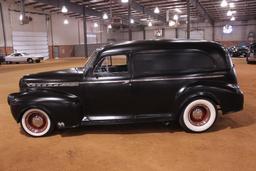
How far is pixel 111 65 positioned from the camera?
4629 mm

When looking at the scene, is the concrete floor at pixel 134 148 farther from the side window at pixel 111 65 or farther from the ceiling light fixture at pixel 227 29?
the ceiling light fixture at pixel 227 29

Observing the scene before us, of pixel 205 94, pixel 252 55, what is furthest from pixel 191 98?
pixel 252 55

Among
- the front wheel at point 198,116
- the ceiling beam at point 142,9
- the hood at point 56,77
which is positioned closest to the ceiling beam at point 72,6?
the ceiling beam at point 142,9

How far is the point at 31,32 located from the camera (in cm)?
3008

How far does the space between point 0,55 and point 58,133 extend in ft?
77.7

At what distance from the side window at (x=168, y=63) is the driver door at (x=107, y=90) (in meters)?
0.23

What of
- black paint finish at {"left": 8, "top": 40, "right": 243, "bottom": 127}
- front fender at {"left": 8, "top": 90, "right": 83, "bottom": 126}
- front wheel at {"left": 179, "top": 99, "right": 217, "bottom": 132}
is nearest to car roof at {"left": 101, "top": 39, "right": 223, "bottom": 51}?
black paint finish at {"left": 8, "top": 40, "right": 243, "bottom": 127}

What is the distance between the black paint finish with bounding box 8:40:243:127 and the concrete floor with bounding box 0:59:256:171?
0.99 feet

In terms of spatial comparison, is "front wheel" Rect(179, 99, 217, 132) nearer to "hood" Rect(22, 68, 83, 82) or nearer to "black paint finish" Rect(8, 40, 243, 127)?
"black paint finish" Rect(8, 40, 243, 127)

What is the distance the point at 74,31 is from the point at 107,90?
34.4 metres

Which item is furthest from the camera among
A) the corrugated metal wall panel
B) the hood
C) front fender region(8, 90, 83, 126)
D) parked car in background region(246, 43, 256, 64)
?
the corrugated metal wall panel

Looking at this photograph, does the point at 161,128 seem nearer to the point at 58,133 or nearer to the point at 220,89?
the point at 220,89

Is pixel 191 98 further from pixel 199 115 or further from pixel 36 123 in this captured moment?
pixel 36 123

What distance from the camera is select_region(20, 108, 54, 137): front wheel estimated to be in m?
4.37
